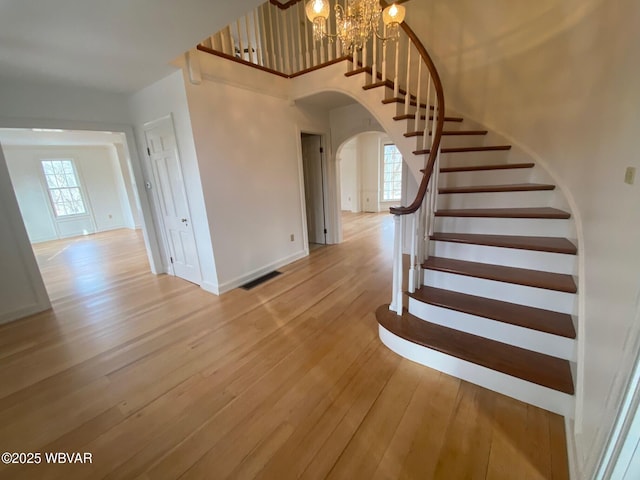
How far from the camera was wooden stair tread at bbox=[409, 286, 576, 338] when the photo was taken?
1586 millimetres

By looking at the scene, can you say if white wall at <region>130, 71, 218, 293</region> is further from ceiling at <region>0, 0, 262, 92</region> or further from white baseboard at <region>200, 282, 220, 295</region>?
ceiling at <region>0, 0, 262, 92</region>

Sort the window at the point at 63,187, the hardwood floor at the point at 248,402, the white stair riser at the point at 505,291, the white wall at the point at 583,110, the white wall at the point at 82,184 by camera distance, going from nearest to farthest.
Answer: the white wall at the point at 583,110 < the hardwood floor at the point at 248,402 < the white stair riser at the point at 505,291 < the white wall at the point at 82,184 < the window at the point at 63,187

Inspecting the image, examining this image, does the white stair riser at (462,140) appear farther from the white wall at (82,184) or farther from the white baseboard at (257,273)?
the white wall at (82,184)

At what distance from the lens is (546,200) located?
2.34 meters

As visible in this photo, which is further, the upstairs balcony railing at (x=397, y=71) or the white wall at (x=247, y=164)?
the white wall at (x=247, y=164)

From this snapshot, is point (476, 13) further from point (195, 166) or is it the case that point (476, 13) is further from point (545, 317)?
point (195, 166)

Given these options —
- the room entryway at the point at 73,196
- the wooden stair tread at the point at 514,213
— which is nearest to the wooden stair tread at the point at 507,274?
the wooden stair tread at the point at 514,213

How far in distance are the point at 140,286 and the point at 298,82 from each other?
3.66m

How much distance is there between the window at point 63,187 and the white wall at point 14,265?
5.83 meters

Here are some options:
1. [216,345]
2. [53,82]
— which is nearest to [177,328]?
[216,345]

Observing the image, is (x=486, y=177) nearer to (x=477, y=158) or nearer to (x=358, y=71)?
(x=477, y=158)

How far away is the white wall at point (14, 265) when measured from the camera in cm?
270

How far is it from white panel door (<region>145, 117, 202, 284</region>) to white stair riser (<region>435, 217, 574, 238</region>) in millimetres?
3012

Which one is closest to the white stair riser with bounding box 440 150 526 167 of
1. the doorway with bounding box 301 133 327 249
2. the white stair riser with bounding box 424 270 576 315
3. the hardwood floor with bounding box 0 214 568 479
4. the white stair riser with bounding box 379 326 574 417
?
the white stair riser with bounding box 424 270 576 315
